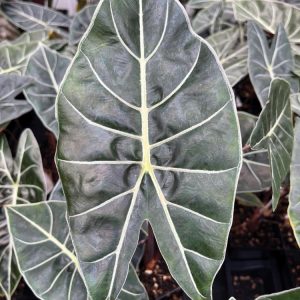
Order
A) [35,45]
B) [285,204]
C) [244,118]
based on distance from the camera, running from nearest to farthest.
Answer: [244,118], [35,45], [285,204]

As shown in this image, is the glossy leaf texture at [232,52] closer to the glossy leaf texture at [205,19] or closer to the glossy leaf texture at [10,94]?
the glossy leaf texture at [205,19]

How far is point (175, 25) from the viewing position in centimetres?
53

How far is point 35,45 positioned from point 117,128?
655mm

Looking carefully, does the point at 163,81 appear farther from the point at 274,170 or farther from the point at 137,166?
the point at 274,170

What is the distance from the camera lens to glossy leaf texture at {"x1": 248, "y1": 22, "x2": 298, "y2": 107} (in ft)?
2.94

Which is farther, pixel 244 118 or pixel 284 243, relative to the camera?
pixel 284 243

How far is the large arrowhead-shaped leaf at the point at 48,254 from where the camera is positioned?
0.74 m

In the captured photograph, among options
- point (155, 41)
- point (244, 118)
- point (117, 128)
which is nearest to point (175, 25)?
point (155, 41)

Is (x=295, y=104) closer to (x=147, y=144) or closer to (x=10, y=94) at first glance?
(x=147, y=144)

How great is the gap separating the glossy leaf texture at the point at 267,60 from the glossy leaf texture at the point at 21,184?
0.48 metres

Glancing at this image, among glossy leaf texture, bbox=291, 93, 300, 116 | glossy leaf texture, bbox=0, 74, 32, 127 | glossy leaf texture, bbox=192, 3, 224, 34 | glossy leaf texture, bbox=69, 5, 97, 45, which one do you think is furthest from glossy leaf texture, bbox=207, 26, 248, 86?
glossy leaf texture, bbox=0, 74, 32, 127

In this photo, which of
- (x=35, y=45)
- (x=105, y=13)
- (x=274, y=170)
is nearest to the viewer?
(x=105, y=13)

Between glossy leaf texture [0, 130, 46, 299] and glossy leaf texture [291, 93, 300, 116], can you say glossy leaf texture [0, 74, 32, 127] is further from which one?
glossy leaf texture [291, 93, 300, 116]

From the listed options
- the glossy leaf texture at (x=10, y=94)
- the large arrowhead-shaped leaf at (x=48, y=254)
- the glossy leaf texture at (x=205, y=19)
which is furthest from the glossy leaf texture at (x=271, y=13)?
the large arrowhead-shaped leaf at (x=48, y=254)
